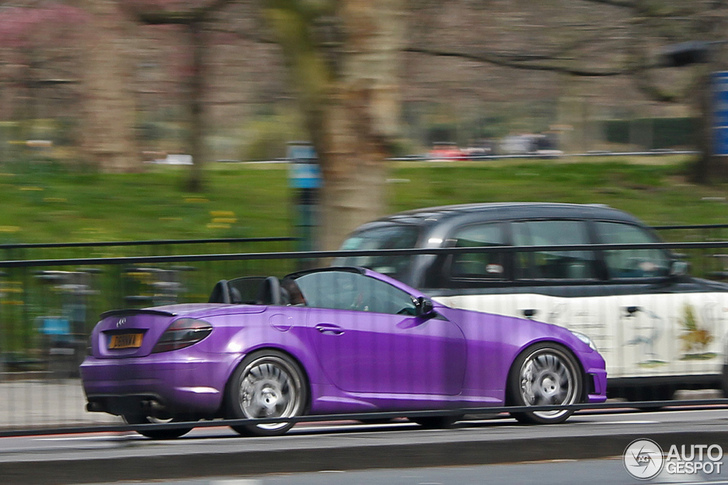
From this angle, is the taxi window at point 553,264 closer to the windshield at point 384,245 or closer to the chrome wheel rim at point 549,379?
the chrome wheel rim at point 549,379

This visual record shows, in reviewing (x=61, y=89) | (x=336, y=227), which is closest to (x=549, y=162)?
(x=61, y=89)

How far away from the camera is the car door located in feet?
24.3

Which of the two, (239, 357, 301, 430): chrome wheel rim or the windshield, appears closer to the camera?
(239, 357, 301, 430): chrome wheel rim

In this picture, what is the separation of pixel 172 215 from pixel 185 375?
1033cm

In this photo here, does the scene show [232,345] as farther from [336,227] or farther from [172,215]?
[172,215]

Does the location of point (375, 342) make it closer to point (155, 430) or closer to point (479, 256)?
point (479, 256)

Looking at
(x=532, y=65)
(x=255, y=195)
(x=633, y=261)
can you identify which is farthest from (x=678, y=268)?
(x=255, y=195)

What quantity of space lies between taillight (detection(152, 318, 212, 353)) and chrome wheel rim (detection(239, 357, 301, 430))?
0.41 meters

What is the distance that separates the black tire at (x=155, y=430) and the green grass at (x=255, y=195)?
27.8 ft

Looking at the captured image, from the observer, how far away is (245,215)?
58.9ft

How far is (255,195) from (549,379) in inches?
490

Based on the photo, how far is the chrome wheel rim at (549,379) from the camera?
790 cm

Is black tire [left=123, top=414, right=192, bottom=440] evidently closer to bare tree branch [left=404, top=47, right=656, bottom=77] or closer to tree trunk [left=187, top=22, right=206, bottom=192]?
tree trunk [left=187, top=22, right=206, bottom=192]

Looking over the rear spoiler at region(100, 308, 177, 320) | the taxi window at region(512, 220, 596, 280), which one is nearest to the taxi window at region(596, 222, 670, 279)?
the taxi window at region(512, 220, 596, 280)
